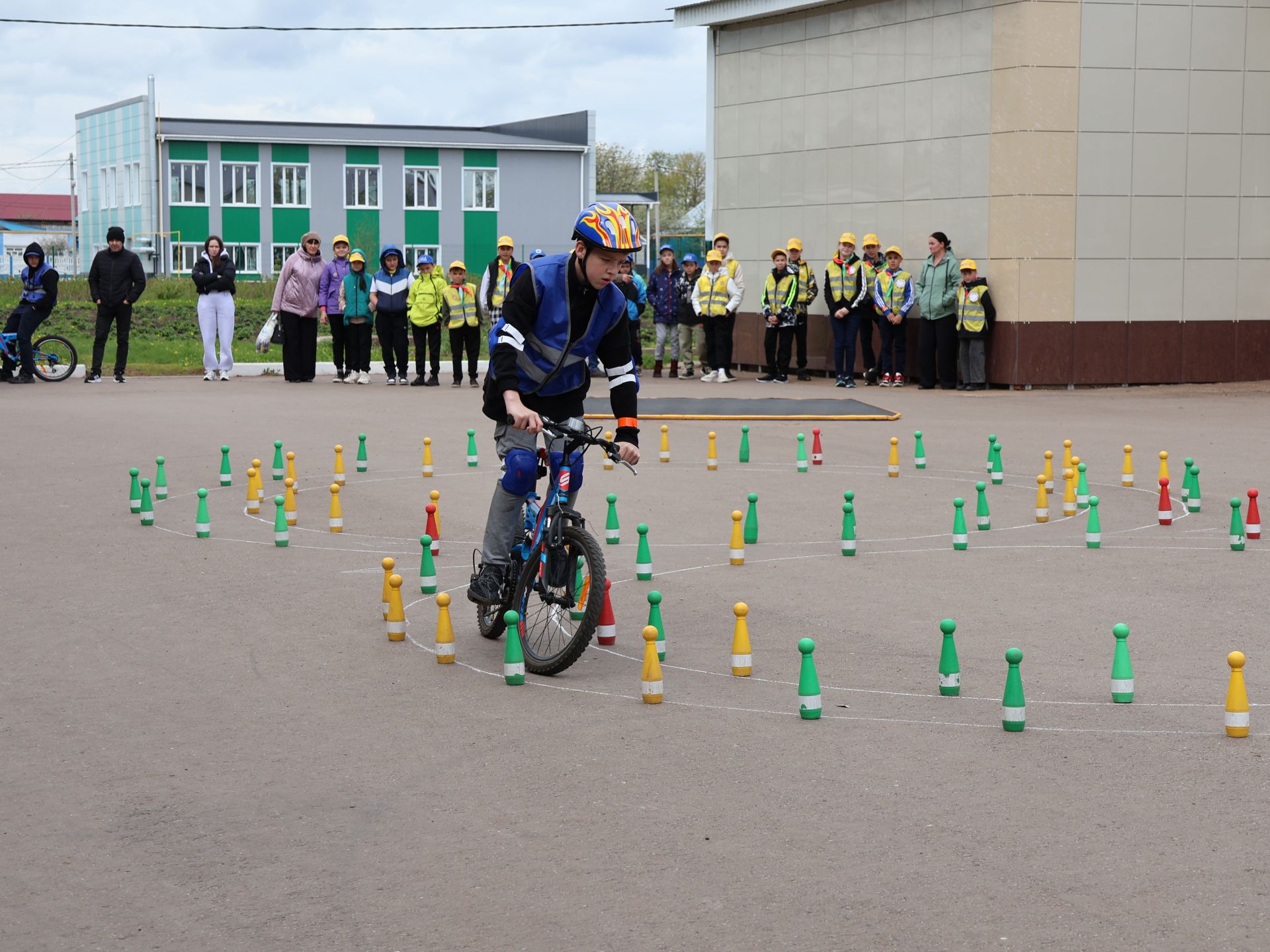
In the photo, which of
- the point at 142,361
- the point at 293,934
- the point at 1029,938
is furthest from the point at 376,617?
the point at 142,361

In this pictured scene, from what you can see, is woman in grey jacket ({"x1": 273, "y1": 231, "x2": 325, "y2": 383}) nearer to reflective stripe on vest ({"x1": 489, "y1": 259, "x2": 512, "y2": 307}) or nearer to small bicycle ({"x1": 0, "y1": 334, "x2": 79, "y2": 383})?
reflective stripe on vest ({"x1": 489, "y1": 259, "x2": 512, "y2": 307})

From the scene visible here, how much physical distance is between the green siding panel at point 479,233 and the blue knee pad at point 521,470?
2507 inches

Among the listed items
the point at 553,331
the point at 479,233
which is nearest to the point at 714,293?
the point at 553,331

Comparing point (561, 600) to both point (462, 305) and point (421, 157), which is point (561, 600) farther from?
point (421, 157)

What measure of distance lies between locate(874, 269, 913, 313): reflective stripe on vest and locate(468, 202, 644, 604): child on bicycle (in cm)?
1725

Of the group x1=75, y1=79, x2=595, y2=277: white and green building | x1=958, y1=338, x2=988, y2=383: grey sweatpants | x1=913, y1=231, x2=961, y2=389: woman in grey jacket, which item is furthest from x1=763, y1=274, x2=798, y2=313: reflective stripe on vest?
x1=75, y1=79, x2=595, y2=277: white and green building

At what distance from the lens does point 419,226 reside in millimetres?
69938

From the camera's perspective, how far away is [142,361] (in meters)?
29.8

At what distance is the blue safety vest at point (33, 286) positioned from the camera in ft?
79.3

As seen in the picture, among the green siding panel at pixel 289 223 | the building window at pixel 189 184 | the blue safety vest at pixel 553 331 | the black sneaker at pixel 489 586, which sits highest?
the building window at pixel 189 184

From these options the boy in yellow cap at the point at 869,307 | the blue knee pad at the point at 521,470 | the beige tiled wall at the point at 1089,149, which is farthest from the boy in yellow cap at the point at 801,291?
the blue knee pad at the point at 521,470

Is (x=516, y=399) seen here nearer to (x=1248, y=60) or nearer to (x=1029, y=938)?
(x=1029, y=938)

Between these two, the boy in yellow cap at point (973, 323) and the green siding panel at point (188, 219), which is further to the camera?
the green siding panel at point (188, 219)

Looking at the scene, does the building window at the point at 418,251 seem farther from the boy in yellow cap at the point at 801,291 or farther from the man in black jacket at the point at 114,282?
the man in black jacket at the point at 114,282
